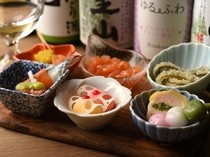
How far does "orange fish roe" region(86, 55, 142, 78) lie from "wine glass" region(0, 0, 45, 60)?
127 millimetres

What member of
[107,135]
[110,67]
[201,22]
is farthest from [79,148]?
[201,22]

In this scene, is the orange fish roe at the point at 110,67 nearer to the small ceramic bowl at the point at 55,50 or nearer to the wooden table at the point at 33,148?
the small ceramic bowl at the point at 55,50

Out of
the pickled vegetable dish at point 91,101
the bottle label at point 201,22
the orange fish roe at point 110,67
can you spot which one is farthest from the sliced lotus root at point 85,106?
the bottle label at point 201,22

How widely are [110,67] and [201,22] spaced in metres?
0.16

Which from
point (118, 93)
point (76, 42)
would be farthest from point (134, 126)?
point (76, 42)

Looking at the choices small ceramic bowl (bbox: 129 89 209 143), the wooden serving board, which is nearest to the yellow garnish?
the wooden serving board

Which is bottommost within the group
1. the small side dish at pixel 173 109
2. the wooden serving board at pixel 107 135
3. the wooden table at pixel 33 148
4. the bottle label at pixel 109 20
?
the wooden table at pixel 33 148

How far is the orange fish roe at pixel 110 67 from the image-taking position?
79 cm

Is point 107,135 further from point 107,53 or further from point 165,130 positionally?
point 107,53

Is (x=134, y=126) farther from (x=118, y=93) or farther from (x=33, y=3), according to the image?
(x=33, y=3)

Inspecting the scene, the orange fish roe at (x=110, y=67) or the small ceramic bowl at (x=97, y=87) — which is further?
the orange fish roe at (x=110, y=67)

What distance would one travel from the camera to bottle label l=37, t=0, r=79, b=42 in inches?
35.8

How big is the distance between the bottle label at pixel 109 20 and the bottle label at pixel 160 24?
0.03 m

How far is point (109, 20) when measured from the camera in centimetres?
88
